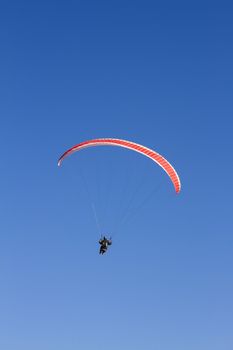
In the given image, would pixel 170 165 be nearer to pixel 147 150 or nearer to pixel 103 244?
pixel 147 150

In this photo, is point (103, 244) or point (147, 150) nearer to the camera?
point (147, 150)

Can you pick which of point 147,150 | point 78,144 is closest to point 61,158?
point 78,144

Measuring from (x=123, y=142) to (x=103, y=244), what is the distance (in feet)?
34.3

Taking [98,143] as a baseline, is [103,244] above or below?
below

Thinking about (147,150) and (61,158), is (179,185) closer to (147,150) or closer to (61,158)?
(147,150)

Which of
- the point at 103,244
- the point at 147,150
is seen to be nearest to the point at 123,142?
the point at 147,150

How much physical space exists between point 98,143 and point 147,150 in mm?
4401

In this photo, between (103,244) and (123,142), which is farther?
(103,244)

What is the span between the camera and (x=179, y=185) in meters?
69.9

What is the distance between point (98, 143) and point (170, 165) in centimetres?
649

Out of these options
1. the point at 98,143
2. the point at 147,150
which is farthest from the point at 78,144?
the point at 147,150

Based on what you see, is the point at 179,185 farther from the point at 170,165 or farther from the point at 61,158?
the point at 61,158

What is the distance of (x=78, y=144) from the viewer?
230ft

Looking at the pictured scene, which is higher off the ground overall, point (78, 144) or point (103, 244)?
point (78, 144)
